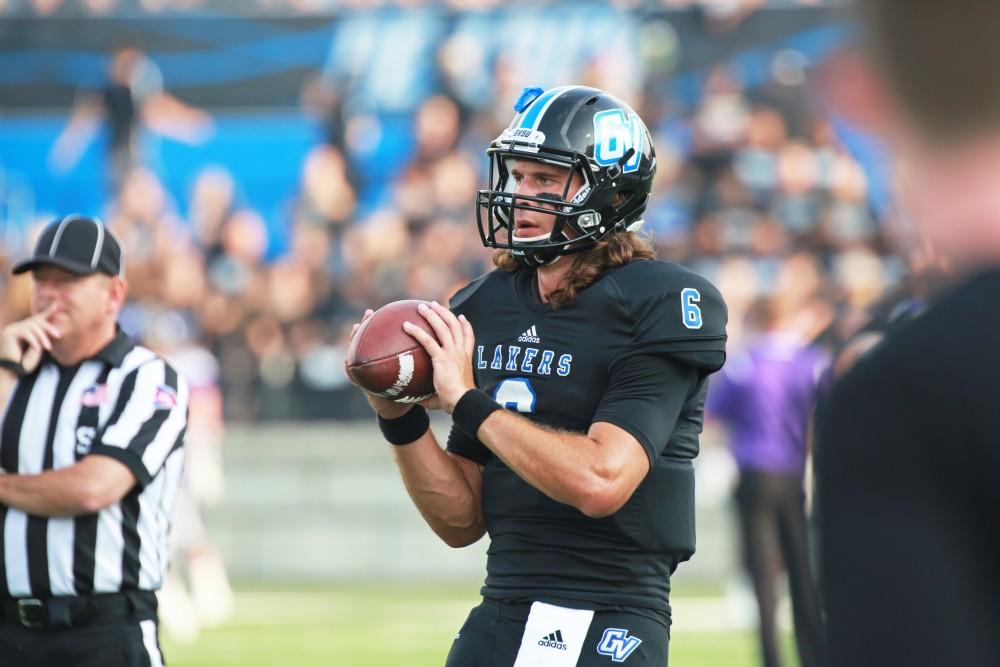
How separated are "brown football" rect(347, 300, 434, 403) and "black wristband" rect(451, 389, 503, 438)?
18cm

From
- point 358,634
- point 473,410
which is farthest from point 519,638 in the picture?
point 358,634

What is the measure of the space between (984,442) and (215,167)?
1434cm

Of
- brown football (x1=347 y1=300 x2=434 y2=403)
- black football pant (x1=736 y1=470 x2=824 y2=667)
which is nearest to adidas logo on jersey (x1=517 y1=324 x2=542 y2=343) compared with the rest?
brown football (x1=347 y1=300 x2=434 y2=403)

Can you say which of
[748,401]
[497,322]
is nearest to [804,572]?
[748,401]

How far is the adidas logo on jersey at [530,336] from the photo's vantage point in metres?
3.46

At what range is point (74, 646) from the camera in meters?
4.10

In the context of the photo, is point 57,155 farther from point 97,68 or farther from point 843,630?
point 843,630

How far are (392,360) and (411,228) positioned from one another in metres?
10.6

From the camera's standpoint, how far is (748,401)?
854 cm

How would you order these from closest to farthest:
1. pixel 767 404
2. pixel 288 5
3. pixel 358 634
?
pixel 767 404 < pixel 358 634 < pixel 288 5

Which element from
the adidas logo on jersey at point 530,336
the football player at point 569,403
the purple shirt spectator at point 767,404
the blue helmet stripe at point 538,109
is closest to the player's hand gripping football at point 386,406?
the football player at point 569,403

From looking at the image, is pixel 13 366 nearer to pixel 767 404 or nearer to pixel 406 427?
pixel 406 427

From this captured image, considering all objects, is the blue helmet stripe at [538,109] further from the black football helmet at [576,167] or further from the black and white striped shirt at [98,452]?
the black and white striped shirt at [98,452]

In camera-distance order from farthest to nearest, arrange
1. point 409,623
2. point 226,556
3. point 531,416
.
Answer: point 226,556
point 409,623
point 531,416
